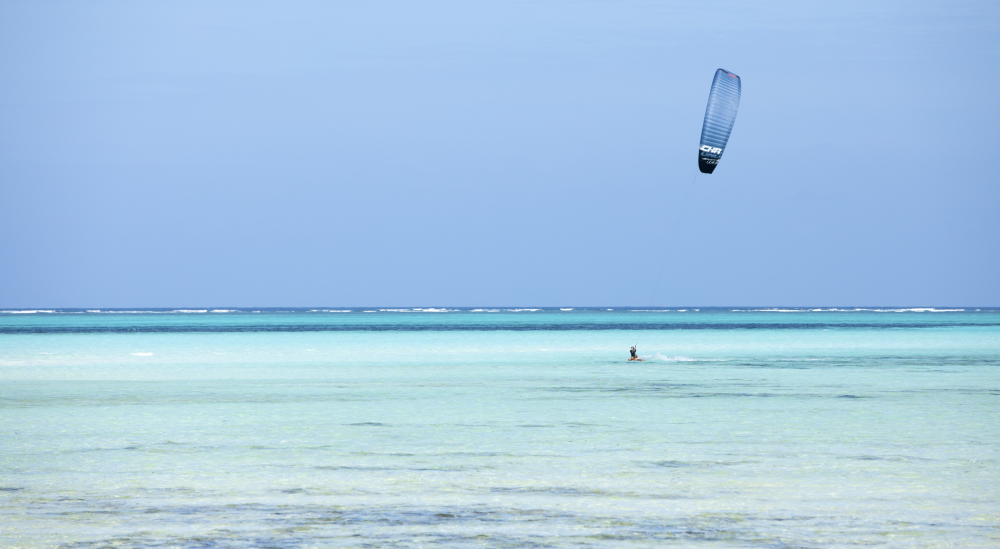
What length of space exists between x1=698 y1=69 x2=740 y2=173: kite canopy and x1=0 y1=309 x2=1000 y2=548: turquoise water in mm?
5900

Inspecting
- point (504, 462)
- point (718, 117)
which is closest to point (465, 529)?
point (504, 462)

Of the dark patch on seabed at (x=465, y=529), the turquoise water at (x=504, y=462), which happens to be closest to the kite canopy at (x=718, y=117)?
the turquoise water at (x=504, y=462)

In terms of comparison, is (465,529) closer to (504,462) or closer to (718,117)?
(504,462)

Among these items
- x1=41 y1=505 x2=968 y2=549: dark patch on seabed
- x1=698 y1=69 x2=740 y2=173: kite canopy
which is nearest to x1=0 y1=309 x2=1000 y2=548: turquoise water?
x1=41 y1=505 x2=968 y2=549: dark patch on seabed

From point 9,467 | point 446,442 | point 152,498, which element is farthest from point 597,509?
point 9,467

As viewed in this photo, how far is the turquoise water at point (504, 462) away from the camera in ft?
30.9

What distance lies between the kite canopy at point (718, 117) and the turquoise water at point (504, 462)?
590 centimetres

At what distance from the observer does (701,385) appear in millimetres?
26547

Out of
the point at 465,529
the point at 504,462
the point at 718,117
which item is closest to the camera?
the point at 465,529

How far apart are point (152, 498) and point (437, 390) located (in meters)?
14.8

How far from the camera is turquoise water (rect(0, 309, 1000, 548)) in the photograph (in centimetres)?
941

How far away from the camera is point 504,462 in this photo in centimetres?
1338

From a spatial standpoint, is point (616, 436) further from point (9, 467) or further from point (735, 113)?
point (735, 113)

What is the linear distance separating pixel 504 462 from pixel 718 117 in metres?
16.7
